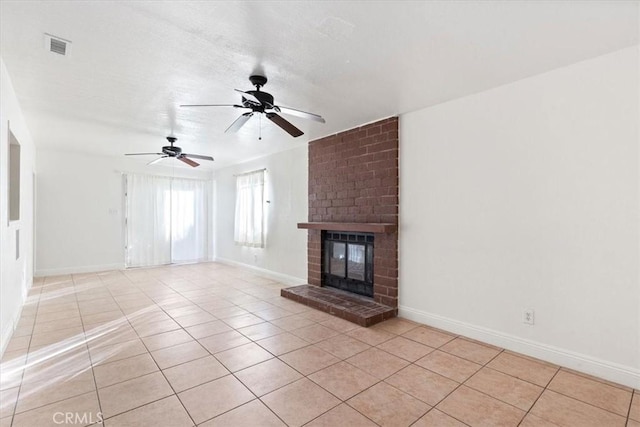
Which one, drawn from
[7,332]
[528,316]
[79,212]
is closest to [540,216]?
Result: [528,316]

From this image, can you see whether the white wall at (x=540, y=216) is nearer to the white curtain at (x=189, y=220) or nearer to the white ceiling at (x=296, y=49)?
the white ceiling at (x=296, y=49)

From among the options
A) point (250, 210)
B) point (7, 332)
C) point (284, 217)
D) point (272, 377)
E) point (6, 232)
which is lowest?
point (272, 377)

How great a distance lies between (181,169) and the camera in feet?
24.5

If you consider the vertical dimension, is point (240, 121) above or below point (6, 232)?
above

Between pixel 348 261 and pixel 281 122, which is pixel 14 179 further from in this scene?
pixel 348 261

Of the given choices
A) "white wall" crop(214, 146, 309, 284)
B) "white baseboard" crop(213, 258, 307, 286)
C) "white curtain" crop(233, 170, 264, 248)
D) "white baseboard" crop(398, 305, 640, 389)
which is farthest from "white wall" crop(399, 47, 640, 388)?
"white curtain" crop(233, 170, 264, 248)

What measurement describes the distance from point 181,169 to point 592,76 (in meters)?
7.43

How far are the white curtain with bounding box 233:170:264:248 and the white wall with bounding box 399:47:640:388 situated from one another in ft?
10.9

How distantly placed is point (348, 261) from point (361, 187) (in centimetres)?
106

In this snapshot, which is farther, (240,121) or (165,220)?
(165,220)

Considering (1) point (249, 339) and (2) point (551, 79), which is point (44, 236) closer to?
(1) point (249, 339)

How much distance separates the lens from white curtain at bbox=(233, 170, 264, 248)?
597 cm

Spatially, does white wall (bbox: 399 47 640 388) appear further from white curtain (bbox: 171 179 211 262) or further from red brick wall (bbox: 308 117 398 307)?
white curtain (bbox: 171 179 211 262)

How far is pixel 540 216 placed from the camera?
2584 millimetres
